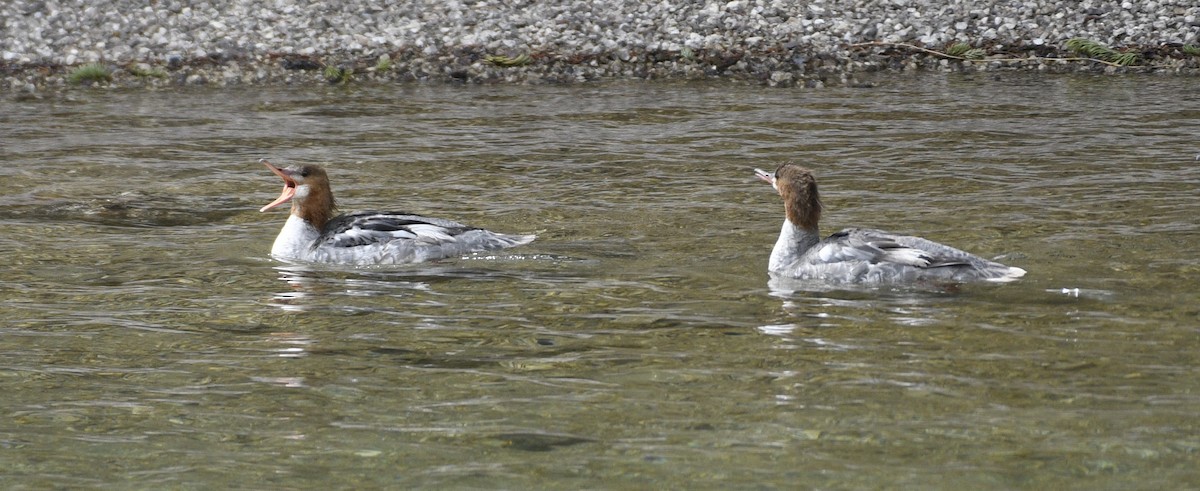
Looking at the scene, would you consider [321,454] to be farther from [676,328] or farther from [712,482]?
[676,328]

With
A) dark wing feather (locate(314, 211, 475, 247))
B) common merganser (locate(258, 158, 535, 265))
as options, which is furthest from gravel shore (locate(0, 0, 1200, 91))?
dark wing feather (locate(314, 211, 475, 247))

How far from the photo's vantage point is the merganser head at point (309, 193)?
1270 centimetres

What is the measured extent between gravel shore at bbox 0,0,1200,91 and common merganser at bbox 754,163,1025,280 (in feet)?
30.4

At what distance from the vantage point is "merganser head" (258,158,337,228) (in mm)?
12695

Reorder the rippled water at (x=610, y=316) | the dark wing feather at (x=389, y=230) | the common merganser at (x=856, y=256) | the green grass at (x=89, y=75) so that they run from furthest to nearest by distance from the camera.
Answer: the green grass at (x=89, y=75) < the dark wing feather at (x=389, y=230) < the common merganser at (x=856, y=256) < the rippled water at (x=610, y=316)

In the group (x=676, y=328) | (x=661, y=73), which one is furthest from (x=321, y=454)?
(x=661, y=73)

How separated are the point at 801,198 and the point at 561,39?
11.0 metres

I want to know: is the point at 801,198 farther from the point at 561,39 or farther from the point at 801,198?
the point at 561,39

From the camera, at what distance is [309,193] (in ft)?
42.1

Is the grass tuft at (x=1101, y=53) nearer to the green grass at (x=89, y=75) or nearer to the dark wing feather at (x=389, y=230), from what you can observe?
the dark wing feather at (x=389, y=230)

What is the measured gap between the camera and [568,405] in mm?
8102

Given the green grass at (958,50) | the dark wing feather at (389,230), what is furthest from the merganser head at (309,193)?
the green grass at (958,50)

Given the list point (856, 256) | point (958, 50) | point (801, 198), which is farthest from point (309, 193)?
point (958, 50)

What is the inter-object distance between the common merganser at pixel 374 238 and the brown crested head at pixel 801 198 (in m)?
2.06
